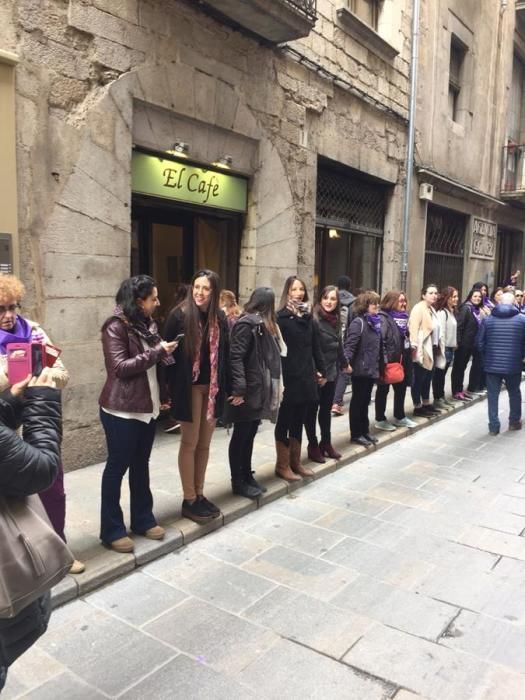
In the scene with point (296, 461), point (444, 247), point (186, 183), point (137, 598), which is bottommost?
point (137, 598)

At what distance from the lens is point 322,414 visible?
6039 mm

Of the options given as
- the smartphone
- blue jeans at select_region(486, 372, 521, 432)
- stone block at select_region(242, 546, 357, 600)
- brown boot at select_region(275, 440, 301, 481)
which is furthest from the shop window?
the smartphone

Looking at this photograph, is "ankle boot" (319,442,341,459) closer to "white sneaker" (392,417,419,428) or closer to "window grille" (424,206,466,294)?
"white sneaker" (392,417,419,428)

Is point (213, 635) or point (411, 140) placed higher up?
point (411, 140)

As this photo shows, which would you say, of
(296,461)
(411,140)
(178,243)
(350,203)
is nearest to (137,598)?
(296,461)

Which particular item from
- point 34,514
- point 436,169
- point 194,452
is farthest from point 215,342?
point 436,169

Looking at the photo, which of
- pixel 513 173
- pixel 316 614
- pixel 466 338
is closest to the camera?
pixel 316 614

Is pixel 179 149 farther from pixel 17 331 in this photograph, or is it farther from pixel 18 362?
pixel 18 362

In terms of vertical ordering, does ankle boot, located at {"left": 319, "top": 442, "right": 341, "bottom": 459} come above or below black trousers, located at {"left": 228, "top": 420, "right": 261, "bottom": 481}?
below

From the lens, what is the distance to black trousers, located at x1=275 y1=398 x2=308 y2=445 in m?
5.33

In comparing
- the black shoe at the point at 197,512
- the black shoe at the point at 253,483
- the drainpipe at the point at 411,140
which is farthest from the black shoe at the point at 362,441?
the drainpipe at the point at 411,140

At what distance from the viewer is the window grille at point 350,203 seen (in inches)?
359

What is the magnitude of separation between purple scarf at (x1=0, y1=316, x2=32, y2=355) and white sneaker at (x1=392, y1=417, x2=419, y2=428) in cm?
565

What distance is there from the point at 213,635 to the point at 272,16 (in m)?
6.41
